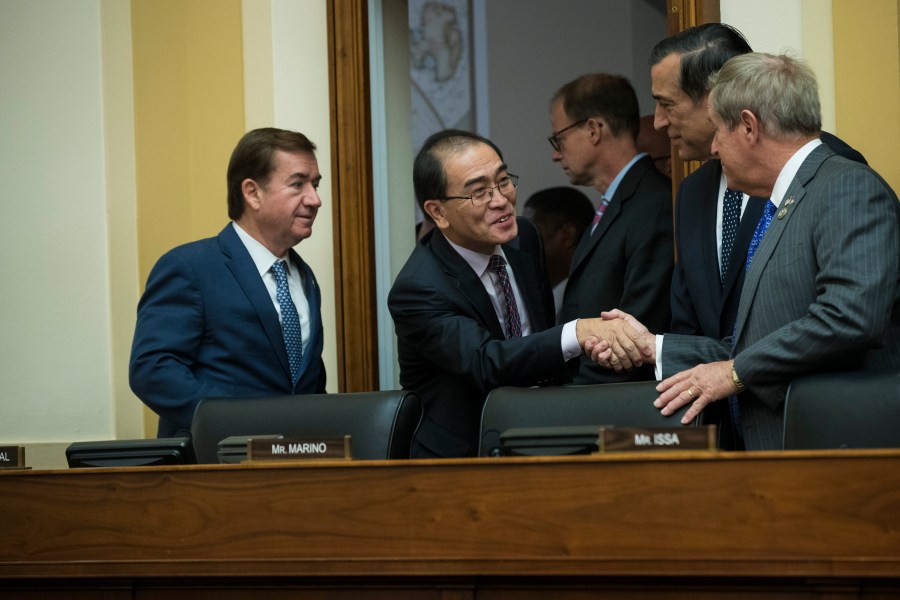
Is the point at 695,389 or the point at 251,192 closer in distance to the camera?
the point at 695,389

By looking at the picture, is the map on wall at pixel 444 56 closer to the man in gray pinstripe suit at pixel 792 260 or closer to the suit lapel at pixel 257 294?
the suit lapel at pixel 257 294

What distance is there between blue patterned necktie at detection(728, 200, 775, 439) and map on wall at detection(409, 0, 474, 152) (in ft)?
12.6

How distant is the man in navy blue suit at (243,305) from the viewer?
141 inches

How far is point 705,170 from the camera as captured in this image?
11.1ft

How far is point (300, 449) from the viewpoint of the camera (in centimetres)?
239

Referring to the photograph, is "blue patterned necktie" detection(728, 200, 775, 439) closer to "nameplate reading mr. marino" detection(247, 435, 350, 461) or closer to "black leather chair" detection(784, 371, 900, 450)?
"black leather chair" detection(784, 371, 900, 450)

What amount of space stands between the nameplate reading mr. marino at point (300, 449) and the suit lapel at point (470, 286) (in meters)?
1.21

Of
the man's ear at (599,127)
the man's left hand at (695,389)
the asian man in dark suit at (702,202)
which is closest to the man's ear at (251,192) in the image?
the man's ear at (599,127)

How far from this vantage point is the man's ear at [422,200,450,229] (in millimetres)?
3717

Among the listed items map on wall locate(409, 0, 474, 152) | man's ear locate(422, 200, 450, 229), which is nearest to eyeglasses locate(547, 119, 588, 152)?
man's ear locate(422, 200, 450, 229)

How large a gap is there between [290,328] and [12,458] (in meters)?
1.11

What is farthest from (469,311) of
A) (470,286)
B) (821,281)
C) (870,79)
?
(870,79)

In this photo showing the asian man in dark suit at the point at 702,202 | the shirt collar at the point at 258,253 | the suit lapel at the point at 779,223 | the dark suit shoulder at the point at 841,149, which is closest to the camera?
the suit lapel at the point at 779,223

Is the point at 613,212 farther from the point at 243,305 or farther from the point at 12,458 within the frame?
the point at 12,458
